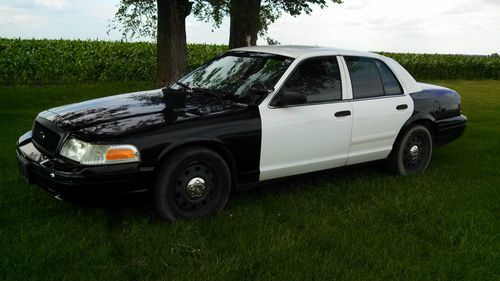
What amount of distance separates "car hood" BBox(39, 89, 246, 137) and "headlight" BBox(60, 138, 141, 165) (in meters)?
0.12

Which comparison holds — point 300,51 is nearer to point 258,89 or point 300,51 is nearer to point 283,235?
point 258,89

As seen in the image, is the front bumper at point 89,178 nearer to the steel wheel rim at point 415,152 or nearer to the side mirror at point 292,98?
the side mirror at point 292,98

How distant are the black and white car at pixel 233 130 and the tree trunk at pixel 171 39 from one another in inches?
206

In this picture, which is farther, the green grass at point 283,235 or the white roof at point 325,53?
the white roof at point 325,53

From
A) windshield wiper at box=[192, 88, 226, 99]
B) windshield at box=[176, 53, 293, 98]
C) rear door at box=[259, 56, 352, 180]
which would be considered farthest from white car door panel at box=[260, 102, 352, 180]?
windshield wiper at box=[192, 88, 226, 99]

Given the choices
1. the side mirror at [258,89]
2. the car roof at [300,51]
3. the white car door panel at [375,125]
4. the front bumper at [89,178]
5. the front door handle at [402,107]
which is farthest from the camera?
the front door handle at [402,107]

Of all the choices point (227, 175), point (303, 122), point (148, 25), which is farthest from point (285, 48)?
point (148, 25)

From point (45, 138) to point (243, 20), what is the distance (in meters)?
7.27

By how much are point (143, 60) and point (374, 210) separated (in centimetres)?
1629

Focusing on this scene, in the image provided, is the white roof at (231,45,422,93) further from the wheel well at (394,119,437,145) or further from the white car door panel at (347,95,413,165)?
the wheel well at (394,119,437,145)

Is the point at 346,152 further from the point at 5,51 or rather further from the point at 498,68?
the point at 498,68

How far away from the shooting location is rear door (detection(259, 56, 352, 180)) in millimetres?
4957

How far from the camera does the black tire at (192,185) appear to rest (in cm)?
440

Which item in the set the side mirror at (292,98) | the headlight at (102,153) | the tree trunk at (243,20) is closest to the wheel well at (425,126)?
the side mirror at (292,98)
